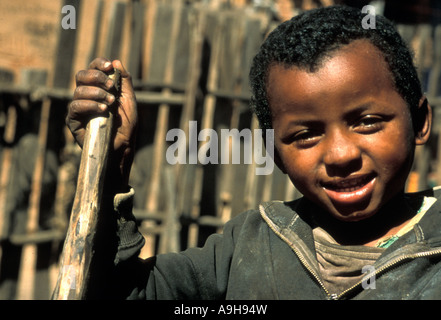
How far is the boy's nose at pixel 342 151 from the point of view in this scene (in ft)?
5.33

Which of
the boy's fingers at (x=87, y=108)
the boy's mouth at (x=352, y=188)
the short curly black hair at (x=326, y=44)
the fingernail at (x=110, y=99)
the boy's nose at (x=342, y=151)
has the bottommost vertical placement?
the boy's mouth at (x=352, y=188)

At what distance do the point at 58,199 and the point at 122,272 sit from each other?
2.84 metres

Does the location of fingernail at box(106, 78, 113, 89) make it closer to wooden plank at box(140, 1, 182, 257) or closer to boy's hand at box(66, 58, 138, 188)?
boy's hand at box(66, 58, 138, 188)

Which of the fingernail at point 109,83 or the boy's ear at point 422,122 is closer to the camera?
the fingernail at point 109,83

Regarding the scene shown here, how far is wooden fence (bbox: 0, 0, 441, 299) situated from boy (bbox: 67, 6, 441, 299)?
95.2 inches

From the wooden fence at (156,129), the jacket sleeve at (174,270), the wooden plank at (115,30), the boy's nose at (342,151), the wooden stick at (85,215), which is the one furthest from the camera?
the wooden plank at (115,30)

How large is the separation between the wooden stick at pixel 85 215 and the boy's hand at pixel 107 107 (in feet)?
0.21

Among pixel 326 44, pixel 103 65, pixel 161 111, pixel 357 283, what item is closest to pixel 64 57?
pixel 161 111

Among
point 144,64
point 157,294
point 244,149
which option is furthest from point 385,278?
point 144,64

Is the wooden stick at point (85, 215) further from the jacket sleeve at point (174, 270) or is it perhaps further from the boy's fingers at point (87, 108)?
the jacket sleeve at point (174, 270)

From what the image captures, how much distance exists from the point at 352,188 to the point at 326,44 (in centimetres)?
48

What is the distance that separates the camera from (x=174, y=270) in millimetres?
1904

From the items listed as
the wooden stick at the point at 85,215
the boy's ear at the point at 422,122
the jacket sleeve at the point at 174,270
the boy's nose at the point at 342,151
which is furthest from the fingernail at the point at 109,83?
the boy's ear at the point at 422,122

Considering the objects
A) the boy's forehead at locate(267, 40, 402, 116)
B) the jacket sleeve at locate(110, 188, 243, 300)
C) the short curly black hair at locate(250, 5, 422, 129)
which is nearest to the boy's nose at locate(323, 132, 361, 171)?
the boy's forehead at locate(267, 40, 402, 116)
